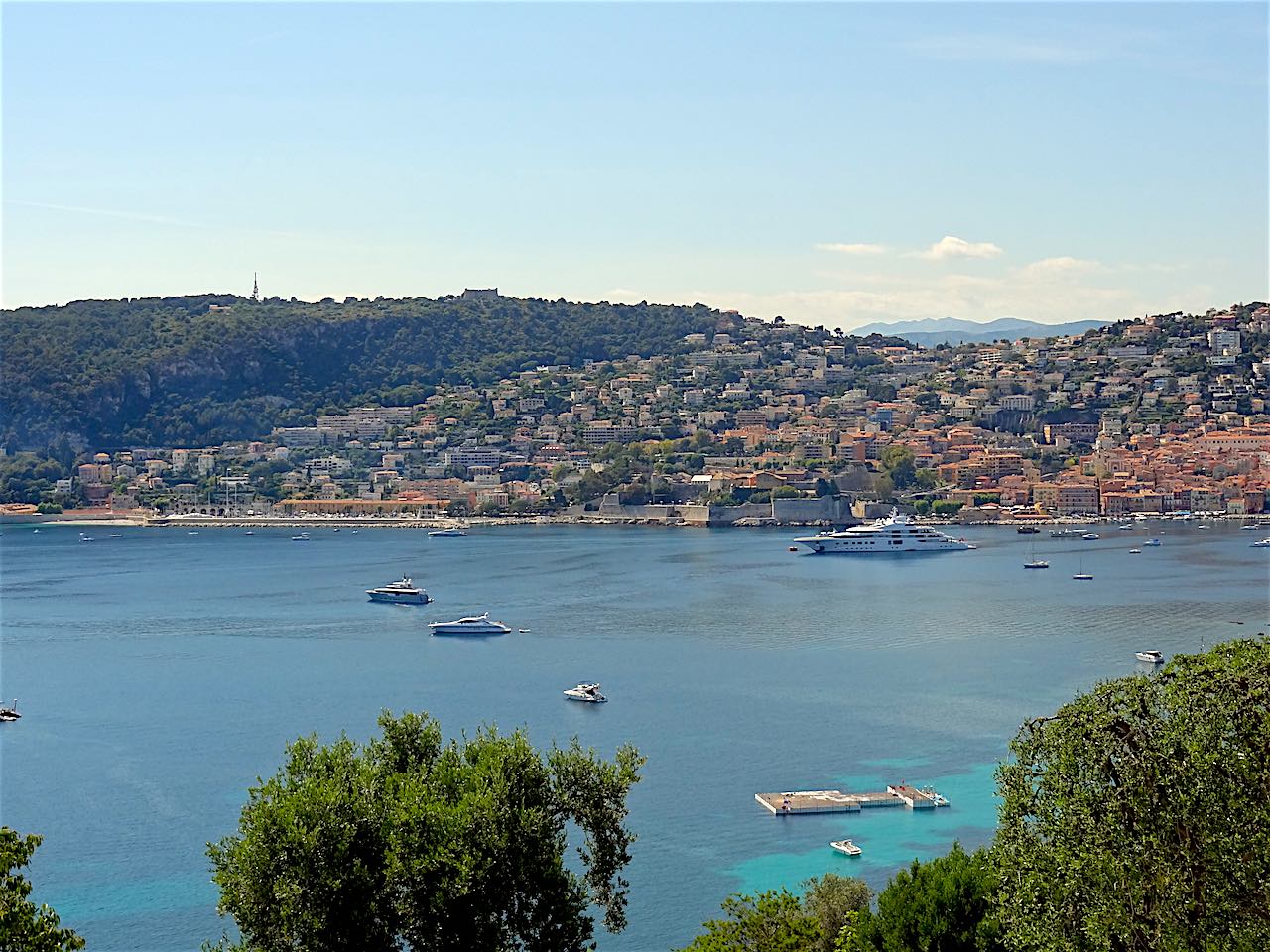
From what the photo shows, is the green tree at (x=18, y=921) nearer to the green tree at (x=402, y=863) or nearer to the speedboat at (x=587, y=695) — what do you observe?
the green tree at (x=402, y=863)

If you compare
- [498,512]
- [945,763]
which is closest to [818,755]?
[945,763]

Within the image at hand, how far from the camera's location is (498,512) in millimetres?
53406

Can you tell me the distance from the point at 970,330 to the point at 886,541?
416ft

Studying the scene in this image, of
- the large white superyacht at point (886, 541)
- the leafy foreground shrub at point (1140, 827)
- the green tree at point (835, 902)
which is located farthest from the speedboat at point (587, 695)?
the large white superyacht at point (886, 541)

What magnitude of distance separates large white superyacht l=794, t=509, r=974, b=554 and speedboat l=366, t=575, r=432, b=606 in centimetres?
1378

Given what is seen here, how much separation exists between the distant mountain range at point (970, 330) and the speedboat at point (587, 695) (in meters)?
92.3

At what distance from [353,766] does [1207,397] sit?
59770 millimetres

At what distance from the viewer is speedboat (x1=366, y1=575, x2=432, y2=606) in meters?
28.1

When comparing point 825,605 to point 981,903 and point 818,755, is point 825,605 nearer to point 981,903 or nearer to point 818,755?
point 818,755

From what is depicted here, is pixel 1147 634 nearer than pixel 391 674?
No

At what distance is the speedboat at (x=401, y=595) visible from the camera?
92.3ft

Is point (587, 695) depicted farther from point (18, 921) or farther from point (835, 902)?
point (18, 921)

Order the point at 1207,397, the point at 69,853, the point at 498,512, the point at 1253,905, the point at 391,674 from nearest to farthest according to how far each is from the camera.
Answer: the point at 1253,905 < the point at 69,853 < the point at 391,674 < the point at 498,512 < the point at 1207,397

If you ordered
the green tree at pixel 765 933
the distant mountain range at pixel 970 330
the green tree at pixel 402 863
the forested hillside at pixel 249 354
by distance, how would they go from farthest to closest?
the distant mountain range at pixel 970 330
the forested hillside at pixel 249 354
the green tree at pixel 402 863
the green tree at pixel 765 933
